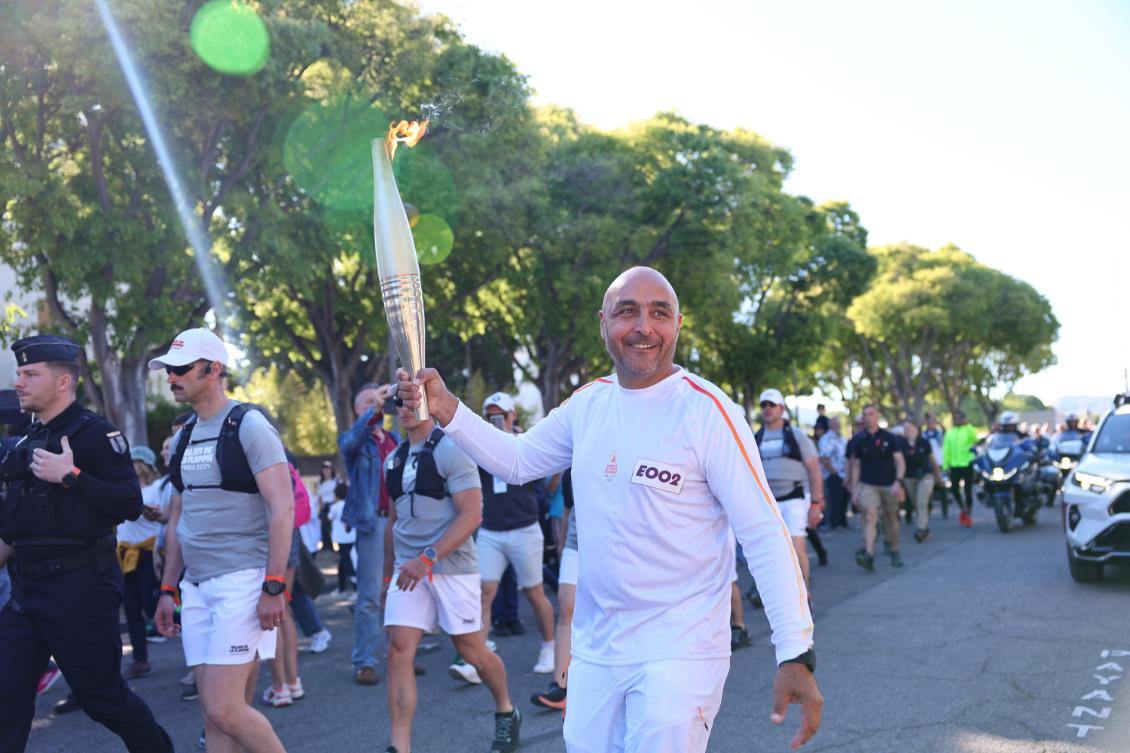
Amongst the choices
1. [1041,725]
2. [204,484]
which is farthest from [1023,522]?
[204,484]

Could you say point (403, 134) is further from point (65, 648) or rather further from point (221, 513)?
point (65, 648)

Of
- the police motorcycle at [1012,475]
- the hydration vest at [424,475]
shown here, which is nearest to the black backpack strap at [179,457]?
the hydration vest at [424,475]

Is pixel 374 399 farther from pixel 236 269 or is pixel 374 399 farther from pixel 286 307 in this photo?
pixel 286 307

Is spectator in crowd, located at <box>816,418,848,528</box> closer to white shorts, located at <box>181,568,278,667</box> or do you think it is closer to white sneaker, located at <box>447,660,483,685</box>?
white sneaker, located at <box>447,660,483,685</box>

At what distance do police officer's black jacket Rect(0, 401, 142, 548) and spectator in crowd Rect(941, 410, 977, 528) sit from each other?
18009mm

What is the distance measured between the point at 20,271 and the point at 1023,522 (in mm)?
16790

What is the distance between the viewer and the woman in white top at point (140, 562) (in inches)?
349

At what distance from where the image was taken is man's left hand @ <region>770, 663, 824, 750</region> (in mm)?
2916

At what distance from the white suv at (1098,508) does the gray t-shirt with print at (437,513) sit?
7172mm

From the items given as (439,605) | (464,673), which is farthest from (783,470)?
(439,605)

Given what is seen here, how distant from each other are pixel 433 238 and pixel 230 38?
812 centimetres

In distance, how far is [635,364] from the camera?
330cm

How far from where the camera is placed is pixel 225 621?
459 centimetres

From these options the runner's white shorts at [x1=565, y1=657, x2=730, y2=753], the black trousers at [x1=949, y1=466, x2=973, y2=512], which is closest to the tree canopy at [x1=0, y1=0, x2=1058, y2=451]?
the runner's white shorts at [x1=565, y1=657, x2=730, y2=753]
